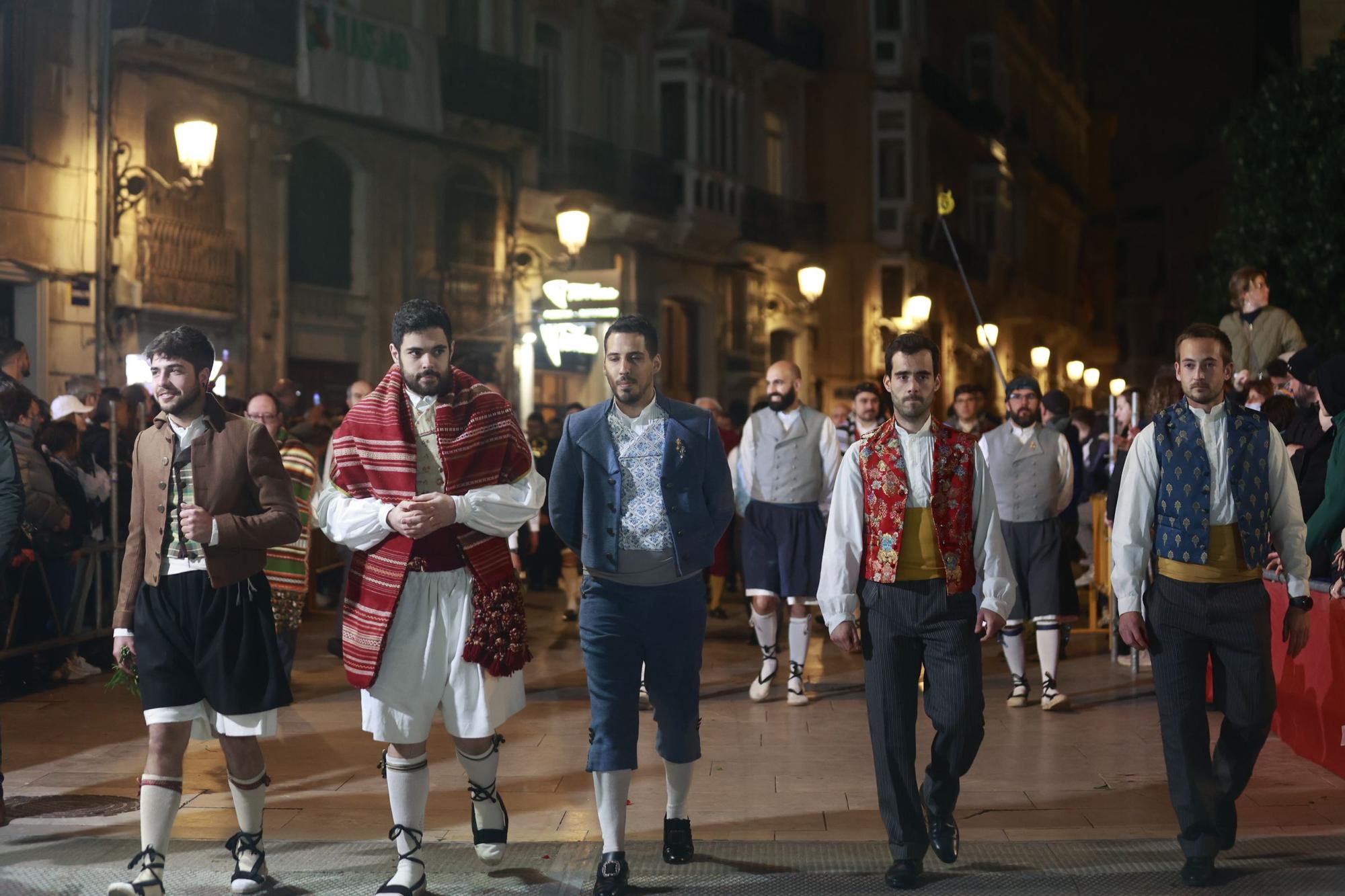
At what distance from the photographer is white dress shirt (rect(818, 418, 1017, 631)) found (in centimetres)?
593

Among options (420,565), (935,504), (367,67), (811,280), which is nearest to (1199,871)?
(935,504)

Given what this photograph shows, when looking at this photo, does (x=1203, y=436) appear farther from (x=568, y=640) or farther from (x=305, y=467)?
(x=568, y=640)

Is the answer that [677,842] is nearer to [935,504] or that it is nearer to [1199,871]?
[935,504]

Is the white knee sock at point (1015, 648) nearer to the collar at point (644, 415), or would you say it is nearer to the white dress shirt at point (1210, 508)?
the white dress shirt at point (1210, 508)

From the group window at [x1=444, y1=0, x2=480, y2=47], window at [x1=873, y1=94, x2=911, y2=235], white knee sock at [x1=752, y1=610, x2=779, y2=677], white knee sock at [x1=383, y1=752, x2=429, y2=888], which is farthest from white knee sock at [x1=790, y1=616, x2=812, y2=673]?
window at [x1=873, y1=94, x2=911, y2=235]

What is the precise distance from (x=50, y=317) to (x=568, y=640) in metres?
6.92

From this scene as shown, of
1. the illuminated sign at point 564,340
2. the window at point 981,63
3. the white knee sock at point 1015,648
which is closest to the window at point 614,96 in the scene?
the illuminated sign at point 564,340

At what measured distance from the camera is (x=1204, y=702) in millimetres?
5938

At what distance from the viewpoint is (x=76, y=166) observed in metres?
16.8

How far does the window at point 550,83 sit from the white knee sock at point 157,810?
65.8ft

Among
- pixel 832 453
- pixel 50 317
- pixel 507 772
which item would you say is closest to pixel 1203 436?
Answer: pixel 507 772

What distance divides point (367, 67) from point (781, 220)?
465 inches

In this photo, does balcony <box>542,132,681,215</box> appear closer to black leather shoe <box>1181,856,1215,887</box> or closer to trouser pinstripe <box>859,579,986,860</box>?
trouser pinstripe <box>859,579,986,860</box>

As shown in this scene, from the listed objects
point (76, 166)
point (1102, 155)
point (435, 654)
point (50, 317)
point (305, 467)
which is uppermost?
point (1102, 155)
